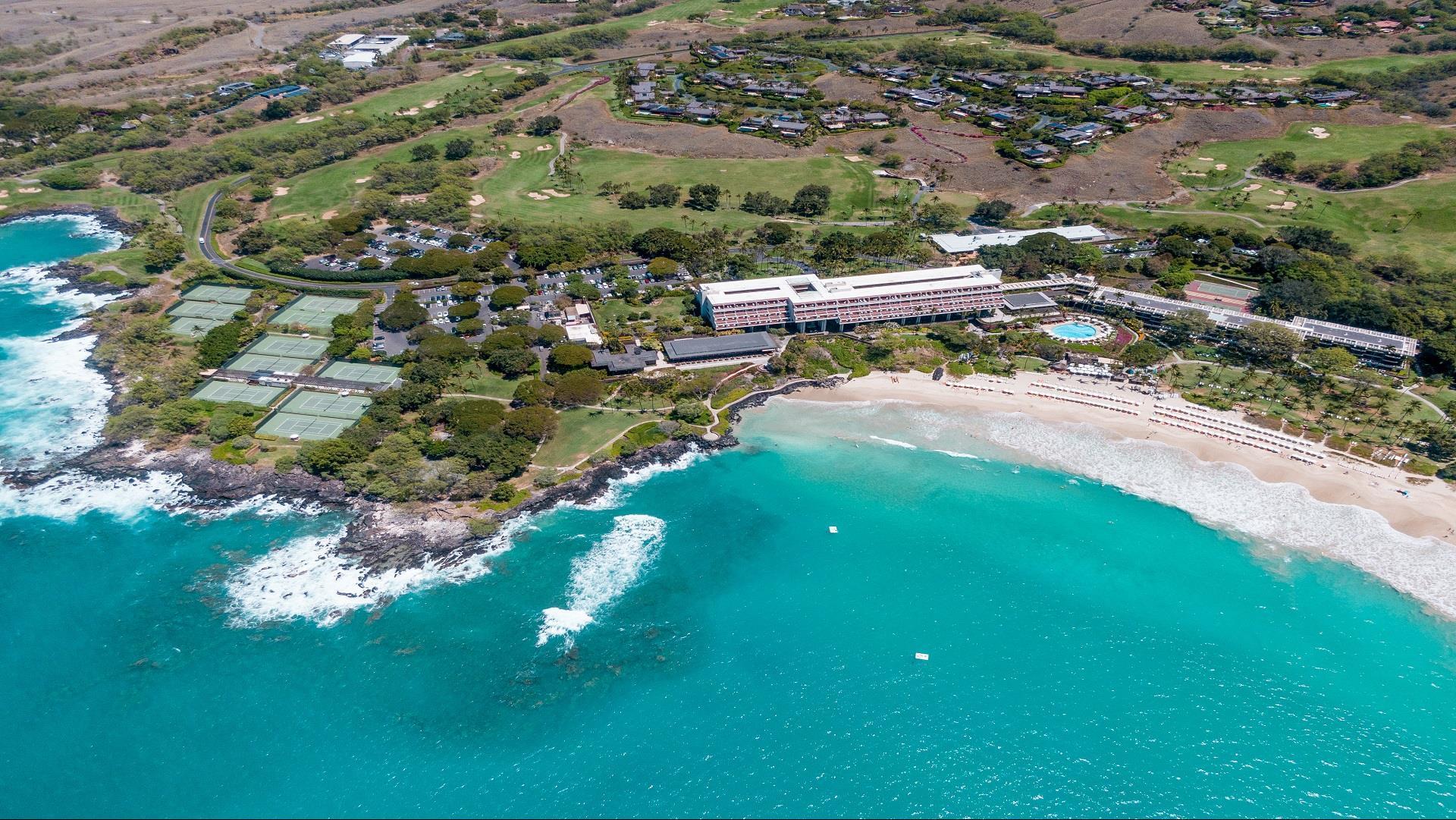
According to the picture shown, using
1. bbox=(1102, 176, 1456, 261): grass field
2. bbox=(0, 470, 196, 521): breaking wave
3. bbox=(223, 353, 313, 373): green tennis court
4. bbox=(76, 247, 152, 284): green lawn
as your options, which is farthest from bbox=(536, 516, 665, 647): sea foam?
bbox=(1102, 176, 1456, 261): grass field

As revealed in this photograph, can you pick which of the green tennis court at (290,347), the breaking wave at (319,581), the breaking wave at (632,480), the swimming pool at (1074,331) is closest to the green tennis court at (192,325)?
the green tennis court at (290,347)

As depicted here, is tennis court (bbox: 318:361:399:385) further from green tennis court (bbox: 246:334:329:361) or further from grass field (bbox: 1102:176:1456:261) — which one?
grass field (bbox: 1102:176:1456:261)

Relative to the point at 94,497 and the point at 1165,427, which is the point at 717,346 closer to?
the point at 1165,427

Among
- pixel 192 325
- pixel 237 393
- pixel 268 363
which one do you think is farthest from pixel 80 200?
pixel 237 393

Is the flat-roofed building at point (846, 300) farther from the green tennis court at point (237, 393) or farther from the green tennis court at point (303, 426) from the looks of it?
the green tennis court at point (237, 393)

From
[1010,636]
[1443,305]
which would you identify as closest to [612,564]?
[1010,636]

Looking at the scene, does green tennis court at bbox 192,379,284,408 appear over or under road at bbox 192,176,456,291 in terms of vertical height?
under

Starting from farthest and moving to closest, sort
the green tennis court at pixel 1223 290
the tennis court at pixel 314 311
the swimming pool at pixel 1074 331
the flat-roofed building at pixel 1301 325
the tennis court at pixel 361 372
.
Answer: the green tennis court at pixel 1223 290 → the tennis court at pixel 314 311 → the swimming pool at pixel 1074 331 → the flat-roofed building at pixel 1301 325 → the tennis court at pixel 361 372

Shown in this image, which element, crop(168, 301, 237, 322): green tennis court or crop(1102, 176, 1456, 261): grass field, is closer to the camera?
crop(168, 301, 237, 322): green tennis court
